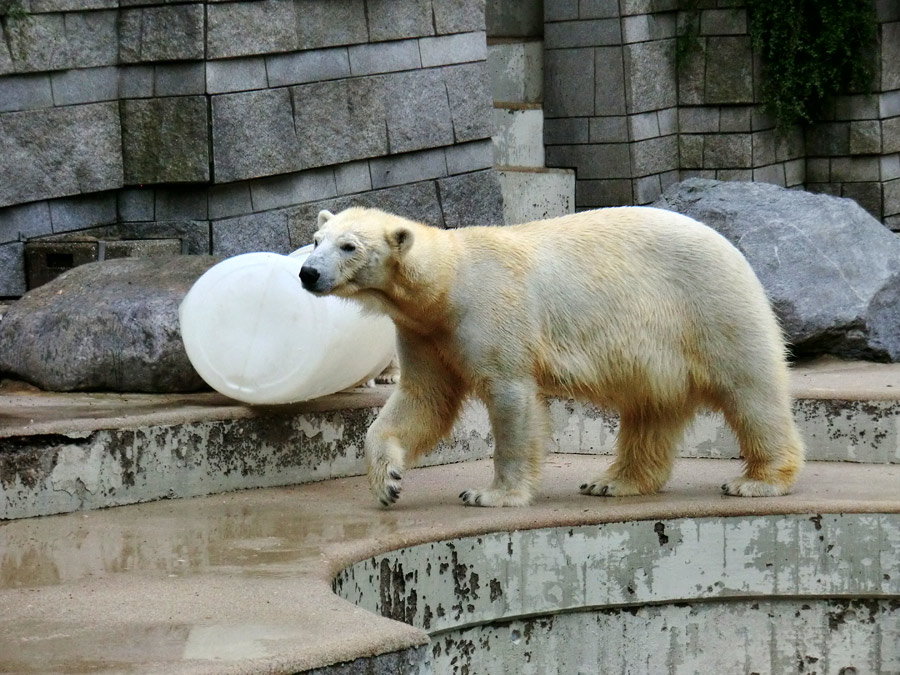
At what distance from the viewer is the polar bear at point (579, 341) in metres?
4.55

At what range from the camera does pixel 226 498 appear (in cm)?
496

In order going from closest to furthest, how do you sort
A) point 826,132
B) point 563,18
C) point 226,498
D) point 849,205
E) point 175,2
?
point 226,498, point 175,2, point 849,205, point 563,18, point 826,132

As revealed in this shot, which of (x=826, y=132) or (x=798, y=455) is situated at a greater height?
(x=826, y=132)

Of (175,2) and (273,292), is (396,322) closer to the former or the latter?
(273,292)

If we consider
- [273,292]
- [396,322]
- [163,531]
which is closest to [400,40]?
[273,292]

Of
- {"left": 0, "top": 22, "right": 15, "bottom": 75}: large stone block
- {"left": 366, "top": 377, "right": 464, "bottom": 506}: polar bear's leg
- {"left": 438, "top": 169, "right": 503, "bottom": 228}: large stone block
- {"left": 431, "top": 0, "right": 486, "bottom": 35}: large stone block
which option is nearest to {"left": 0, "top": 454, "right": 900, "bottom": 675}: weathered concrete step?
{"left": 366, "top": 377, "right": 464, "bottom": 506}: polar bear's leg

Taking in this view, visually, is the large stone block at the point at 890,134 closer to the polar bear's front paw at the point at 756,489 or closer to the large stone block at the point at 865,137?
the large stone block at the point at 865,137

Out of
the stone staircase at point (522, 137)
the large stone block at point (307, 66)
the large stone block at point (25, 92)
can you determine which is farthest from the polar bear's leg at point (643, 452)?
the stone staircase at point (522, 137)

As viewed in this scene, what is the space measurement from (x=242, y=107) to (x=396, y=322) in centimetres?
303

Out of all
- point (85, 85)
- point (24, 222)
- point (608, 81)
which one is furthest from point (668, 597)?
point (608, 81)

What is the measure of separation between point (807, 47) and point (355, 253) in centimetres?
726

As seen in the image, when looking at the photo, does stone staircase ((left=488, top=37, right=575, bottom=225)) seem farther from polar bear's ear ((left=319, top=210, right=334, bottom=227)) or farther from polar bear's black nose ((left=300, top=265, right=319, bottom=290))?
polar bear's black nose ((left=300, top=265, right=319, bottom=290))

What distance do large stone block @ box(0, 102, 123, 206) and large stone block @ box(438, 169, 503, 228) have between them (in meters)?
2.08

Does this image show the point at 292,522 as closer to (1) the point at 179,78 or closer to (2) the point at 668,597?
(2) the point at 668,597
